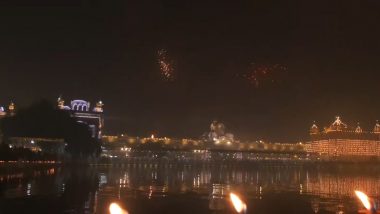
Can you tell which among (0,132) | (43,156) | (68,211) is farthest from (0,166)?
(0,132)

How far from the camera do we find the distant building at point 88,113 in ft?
512

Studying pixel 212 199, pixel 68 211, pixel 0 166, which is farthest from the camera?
pixel 0 166

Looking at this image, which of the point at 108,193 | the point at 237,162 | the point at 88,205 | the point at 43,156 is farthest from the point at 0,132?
the point at 237,162

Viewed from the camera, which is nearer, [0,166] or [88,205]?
[88,205]

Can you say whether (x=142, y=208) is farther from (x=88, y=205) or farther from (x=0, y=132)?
(x=0, y=132)

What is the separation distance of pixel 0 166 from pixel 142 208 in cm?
3308

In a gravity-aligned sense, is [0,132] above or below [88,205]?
above

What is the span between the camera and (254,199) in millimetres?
33906

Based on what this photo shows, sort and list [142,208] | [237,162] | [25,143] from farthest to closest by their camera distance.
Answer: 1. [237,162]
2. [25,143]
3. [142,208]

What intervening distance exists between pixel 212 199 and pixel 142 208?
6.90m

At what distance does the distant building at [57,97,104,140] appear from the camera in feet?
512

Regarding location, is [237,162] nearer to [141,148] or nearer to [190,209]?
[141,148]

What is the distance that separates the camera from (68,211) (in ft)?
79.4

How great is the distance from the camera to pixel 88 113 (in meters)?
158
